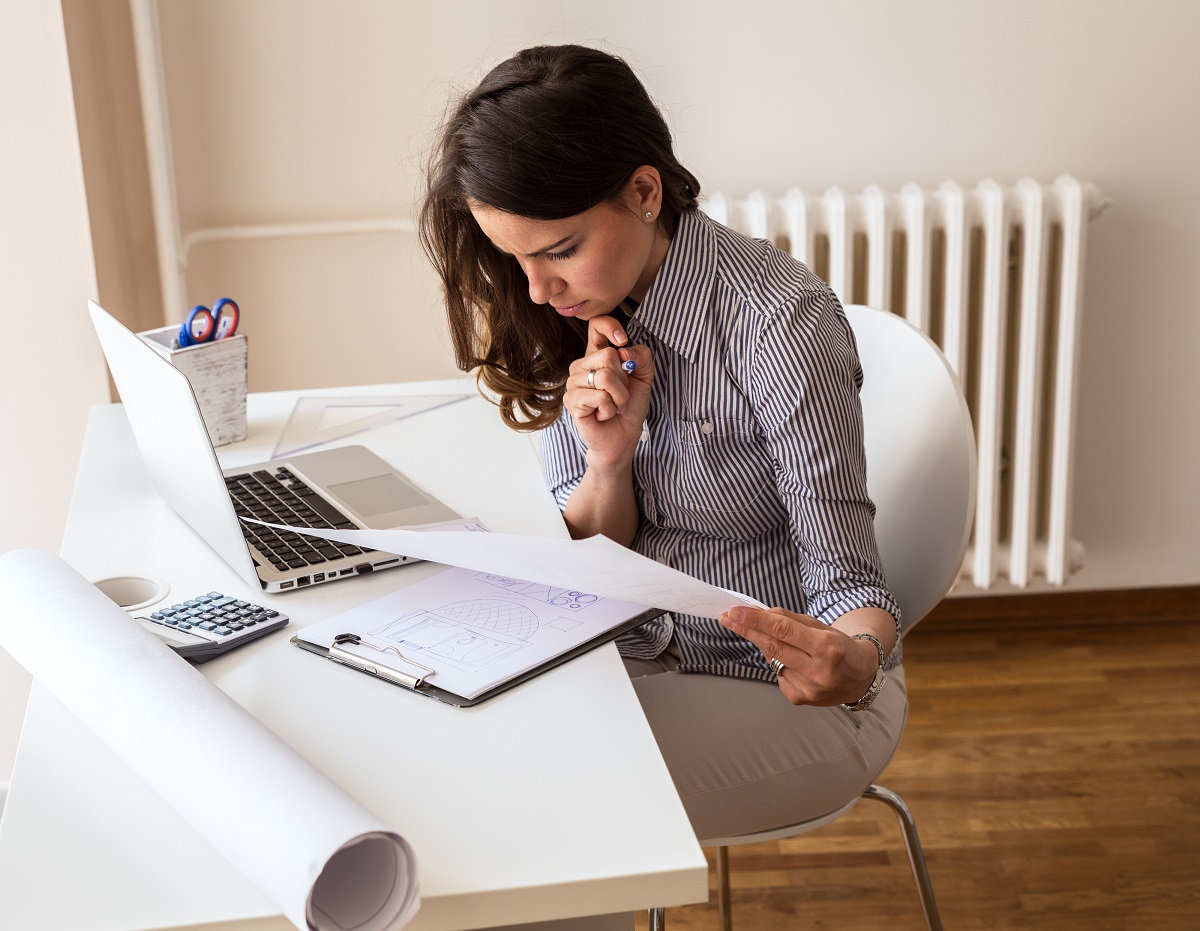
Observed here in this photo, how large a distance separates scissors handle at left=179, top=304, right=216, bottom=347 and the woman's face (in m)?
0.50

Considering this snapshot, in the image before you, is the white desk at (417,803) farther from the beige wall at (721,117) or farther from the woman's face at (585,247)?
the beige wall at (721,117)

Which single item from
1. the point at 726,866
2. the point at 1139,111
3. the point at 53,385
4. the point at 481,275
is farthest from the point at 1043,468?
the point at 53,385

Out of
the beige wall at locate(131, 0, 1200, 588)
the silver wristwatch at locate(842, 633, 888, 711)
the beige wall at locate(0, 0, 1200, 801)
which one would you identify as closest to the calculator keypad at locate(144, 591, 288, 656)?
the silver wristwatch at locate(842, 633, 888, 711)

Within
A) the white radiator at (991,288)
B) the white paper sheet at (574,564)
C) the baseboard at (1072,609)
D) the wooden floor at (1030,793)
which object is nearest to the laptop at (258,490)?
the white paper sheet at (574,564)

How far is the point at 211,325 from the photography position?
1407 mm

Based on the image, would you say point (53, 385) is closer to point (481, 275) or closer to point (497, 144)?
point (481, 275)

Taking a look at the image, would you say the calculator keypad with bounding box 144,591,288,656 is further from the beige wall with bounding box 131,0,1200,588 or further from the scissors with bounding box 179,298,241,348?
the beige wall with bounding box 131,0,1200,588

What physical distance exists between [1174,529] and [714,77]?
1284 mm

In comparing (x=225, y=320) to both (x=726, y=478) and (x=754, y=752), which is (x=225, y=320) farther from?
(x=754, y=752)

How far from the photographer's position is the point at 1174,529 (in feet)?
7.64

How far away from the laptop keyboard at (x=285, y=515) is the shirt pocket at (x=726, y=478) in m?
0.33

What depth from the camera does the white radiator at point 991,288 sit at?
2.02 meters

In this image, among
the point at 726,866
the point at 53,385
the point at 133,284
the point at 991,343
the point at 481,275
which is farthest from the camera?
the point at 991,343

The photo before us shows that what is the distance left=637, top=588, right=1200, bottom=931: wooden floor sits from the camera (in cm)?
160
